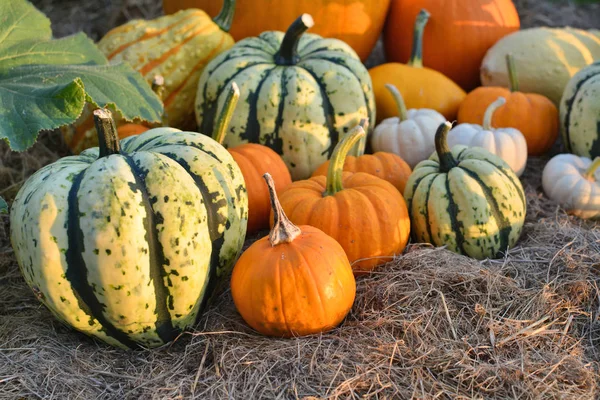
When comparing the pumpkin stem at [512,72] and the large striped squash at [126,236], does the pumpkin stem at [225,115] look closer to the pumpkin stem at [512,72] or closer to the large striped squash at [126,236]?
the large striped squash at [126,236]

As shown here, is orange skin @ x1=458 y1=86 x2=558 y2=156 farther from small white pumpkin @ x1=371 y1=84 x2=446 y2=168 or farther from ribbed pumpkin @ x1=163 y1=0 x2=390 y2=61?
ribbed pumpkin @ x1=163 y1=0 x2=390 y2=61

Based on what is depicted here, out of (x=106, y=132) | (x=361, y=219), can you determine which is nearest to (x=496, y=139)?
(x=361, y=219)

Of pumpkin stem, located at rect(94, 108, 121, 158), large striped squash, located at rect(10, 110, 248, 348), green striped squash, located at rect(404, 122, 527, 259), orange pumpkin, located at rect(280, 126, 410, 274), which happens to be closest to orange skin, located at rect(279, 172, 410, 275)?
orange pumpkin, located at rect(280, 126, 410, 274)

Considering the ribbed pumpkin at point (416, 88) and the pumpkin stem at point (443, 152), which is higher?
the pumpkin stem at point (443, 152)

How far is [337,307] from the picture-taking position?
7.13ft

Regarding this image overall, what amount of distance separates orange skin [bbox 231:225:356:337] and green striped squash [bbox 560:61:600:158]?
1873mm

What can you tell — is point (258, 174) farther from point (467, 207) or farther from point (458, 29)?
point (458, 29)

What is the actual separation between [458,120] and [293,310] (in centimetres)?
208

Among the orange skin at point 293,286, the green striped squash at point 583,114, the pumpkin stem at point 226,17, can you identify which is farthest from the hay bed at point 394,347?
the pumpkin stem at point 226,17

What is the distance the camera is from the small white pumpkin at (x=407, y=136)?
10.9 ft

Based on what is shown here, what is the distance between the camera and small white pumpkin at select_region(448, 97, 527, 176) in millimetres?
3240

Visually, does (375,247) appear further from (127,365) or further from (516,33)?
(516,33)

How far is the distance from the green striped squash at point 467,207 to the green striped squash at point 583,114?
900mm

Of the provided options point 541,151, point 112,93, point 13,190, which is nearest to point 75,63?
point 112,93
